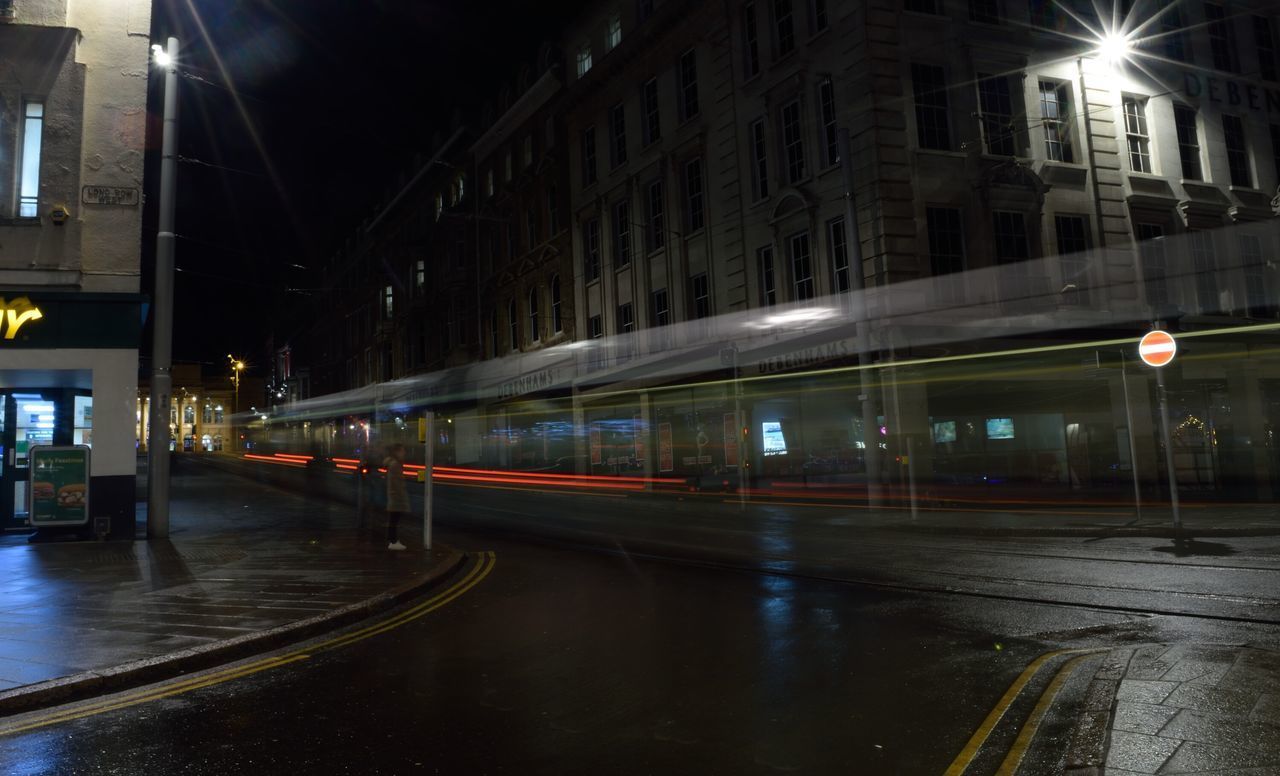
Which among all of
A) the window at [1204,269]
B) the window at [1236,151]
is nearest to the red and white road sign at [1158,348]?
the window at [1204,269]

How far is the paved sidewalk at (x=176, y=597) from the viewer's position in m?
6.18

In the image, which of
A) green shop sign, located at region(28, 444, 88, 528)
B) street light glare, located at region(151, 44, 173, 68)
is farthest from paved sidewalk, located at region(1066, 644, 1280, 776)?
street light glare, located at region(151, 44, 173, 68)

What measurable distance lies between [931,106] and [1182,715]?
2036 cm

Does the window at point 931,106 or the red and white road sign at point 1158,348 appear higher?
the window at point 931,106

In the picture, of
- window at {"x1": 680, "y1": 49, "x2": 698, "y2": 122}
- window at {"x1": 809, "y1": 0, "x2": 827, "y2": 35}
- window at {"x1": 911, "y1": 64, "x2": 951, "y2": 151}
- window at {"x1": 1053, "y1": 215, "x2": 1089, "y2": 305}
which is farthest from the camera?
window at {"x1": 680, "y1": 49, "x2": 698, "y2": 122}

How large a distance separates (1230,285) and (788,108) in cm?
1462

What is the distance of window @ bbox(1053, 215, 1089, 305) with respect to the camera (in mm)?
22453

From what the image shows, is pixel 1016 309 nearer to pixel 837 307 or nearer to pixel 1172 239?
pixel 837 307

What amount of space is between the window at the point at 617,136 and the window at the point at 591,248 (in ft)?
8.52

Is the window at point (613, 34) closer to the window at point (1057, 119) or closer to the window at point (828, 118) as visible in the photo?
the window at point (828, 118)

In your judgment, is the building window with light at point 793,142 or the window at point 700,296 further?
the window at point 700,296

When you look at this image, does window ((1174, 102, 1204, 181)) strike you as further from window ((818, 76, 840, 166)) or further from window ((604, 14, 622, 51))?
window ((604, 14, 622, 51))

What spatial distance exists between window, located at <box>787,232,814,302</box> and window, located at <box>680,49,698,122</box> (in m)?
6.93

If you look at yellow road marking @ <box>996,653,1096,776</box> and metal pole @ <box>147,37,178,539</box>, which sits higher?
metal pole @ <box>147,37,178,539</box>
